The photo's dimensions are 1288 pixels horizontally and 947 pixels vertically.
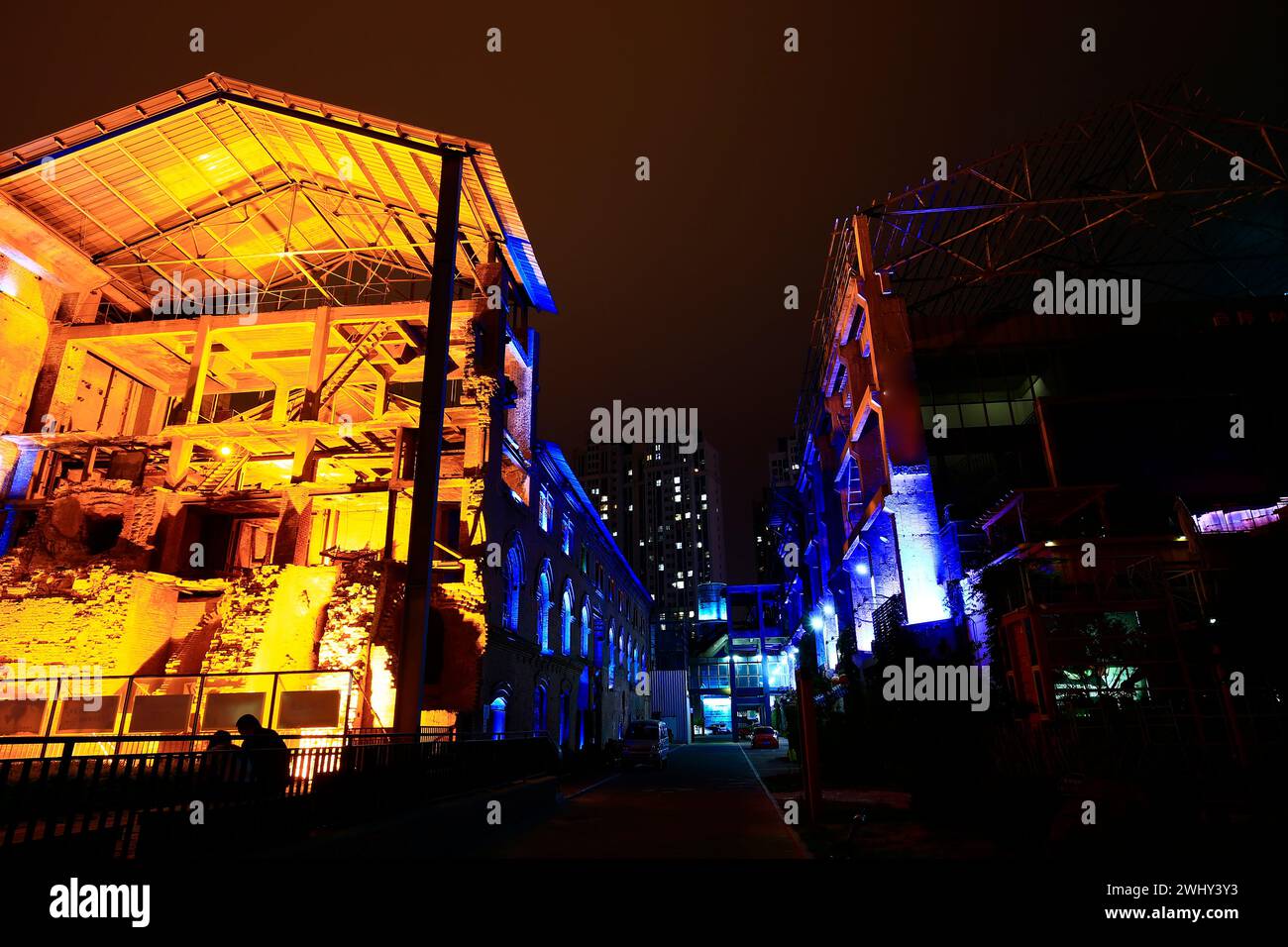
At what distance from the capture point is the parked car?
28375 mm

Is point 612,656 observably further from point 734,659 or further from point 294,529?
point 734,659

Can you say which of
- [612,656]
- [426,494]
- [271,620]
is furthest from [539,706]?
[612,656]

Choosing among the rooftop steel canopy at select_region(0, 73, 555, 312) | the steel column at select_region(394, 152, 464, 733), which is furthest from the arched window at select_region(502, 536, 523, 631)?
the rooftop steel canopy at select_region(0, 73, 555, 312)

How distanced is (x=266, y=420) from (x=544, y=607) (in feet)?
42.2

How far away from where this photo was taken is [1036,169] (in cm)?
2458

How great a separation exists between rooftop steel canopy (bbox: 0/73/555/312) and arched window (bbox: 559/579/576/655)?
43.0 feet

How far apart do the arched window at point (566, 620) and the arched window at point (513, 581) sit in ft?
20.6

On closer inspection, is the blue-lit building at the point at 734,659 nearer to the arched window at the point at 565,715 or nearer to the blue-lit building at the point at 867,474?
the blue-lit building at the point at 867,474

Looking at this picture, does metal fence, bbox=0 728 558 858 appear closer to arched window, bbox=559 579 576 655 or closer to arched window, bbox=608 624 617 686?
arched window, bbox=559 579 576 655

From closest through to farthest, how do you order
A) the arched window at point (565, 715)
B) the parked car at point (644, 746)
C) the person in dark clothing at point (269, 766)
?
the person in dark clothing at point (269, 766)
the parked car at point (644, 746)
the arched window at point (565, 715)

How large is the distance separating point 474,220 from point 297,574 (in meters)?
14.0

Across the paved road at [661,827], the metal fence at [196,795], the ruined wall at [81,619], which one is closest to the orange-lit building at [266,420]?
the ruined wall at [81,619]

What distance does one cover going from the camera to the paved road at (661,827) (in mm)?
10305

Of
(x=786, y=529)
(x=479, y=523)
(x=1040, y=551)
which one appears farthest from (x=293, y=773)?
(x=786, y=529)
